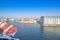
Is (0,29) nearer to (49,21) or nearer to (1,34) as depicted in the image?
(1,34)

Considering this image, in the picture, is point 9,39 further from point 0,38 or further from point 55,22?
point 55,22

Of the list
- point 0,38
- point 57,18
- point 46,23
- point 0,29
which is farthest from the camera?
point 57,18

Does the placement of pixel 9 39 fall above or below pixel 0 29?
below

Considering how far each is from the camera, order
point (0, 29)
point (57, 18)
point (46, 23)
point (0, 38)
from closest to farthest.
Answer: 1. point (0, 38)
2. point (0, 29)
3. point (46, 23)
4. point (57, 18)

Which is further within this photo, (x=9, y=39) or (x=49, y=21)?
(x=49, y=21)

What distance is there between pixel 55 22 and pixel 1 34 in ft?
39.5

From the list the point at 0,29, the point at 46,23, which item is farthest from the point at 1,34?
the point at 46,23

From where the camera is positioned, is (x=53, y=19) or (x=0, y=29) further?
(x=53, y=19)

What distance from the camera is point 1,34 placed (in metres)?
2.81

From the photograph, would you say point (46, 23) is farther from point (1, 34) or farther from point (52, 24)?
point (1, 34)

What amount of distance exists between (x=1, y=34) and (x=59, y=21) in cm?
1260

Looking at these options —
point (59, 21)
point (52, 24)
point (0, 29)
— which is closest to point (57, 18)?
point (59, 21)

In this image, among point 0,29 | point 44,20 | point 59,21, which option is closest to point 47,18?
point 44,20

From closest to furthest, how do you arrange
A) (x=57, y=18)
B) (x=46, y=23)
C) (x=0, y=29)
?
(x=0, y=29) → (x=46, y=23) → (x=57, y=18)
